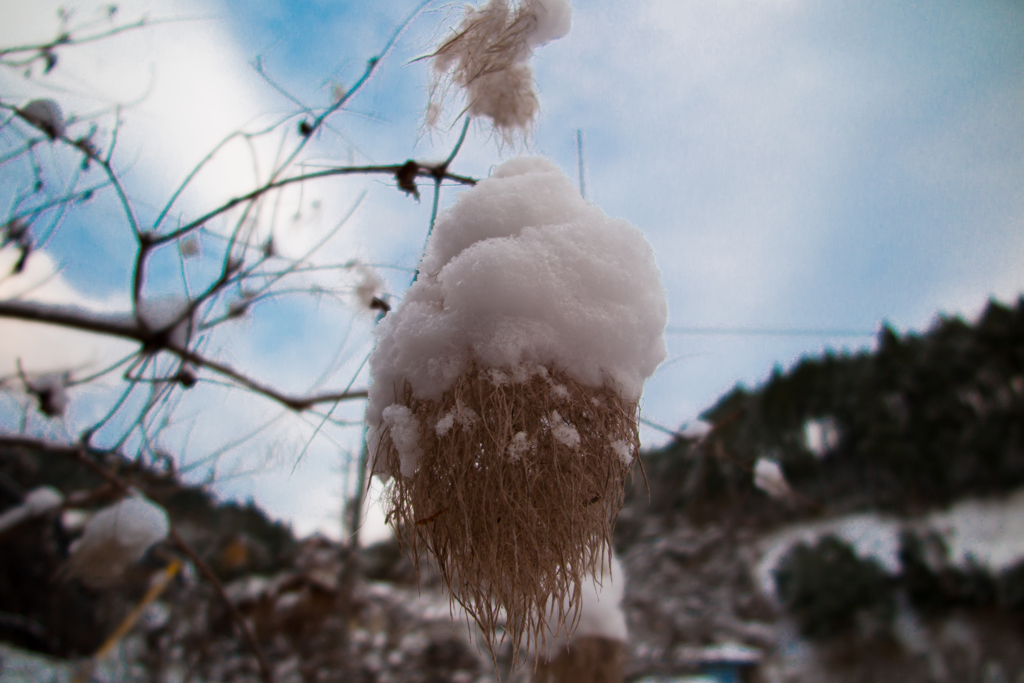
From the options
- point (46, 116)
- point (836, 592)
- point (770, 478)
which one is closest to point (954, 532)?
point (836, 592)

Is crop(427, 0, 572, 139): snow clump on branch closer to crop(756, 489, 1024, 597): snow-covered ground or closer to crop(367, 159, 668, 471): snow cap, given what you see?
crop(367, 159, 668, 471): snow cap

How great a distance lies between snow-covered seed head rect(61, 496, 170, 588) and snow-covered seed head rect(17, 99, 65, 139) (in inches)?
34.5

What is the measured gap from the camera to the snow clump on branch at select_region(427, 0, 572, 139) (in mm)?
702

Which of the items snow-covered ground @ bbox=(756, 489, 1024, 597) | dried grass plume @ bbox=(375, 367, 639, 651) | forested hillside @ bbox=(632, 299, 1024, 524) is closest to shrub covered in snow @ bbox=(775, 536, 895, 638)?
snow-covered ground @ bbox=(756, 489, 1024, 597)

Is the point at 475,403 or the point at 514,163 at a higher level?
the point at 514,163

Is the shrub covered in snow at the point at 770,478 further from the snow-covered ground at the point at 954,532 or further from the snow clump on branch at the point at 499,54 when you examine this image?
the snow-covered ground at the point at 954,532

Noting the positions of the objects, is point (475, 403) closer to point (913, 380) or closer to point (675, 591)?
point (675, 591)

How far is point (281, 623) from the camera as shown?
20.9 feet

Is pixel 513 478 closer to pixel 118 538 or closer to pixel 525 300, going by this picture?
pixel 525 300

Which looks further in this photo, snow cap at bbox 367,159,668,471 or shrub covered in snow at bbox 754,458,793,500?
shrub covered in snow at bbox 754,458,793,500

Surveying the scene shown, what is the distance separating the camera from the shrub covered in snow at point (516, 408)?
49 cm

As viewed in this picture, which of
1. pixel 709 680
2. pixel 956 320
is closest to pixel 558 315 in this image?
pixel 709 680

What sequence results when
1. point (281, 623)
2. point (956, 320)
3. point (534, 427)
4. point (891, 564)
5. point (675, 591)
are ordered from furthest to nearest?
point (956, 320) < point (891, 564) < point (675, 591) < point (281, 623) < point (534, 427)

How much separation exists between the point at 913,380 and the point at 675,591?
5.59 meters
